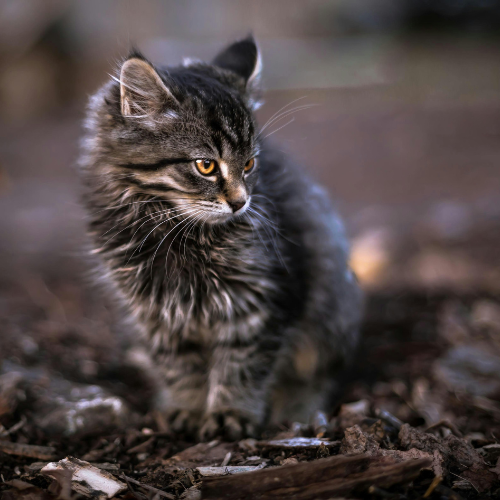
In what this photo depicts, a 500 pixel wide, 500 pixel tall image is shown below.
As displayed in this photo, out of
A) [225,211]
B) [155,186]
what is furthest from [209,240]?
[155,186]

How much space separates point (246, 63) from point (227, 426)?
7.30 ft

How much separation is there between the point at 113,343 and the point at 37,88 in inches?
392

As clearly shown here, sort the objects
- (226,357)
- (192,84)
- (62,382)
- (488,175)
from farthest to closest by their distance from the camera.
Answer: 1. (488,175)
2. (62,382)
3. (226,357)
4. (192,84)

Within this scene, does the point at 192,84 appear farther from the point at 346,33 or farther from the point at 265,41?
the point at 346,33

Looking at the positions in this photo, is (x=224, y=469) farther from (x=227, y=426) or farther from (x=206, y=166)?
(x=206, y=166)

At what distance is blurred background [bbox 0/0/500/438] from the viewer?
4836mm

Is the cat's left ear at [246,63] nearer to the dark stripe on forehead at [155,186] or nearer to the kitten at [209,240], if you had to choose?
the kitten at [209,240]

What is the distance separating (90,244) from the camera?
309cm

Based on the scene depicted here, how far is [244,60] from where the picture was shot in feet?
10.4

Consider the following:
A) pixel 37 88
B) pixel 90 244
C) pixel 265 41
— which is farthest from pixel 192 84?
pixel 265 41

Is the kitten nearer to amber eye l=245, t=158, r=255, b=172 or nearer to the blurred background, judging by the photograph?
amber eye l=245, t=158, r=255, b=172

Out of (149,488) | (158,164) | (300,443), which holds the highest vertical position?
(158,164)

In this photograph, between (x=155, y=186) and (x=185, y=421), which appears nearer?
(x=155, y=186)

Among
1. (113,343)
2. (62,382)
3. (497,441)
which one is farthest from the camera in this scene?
(113,343)
